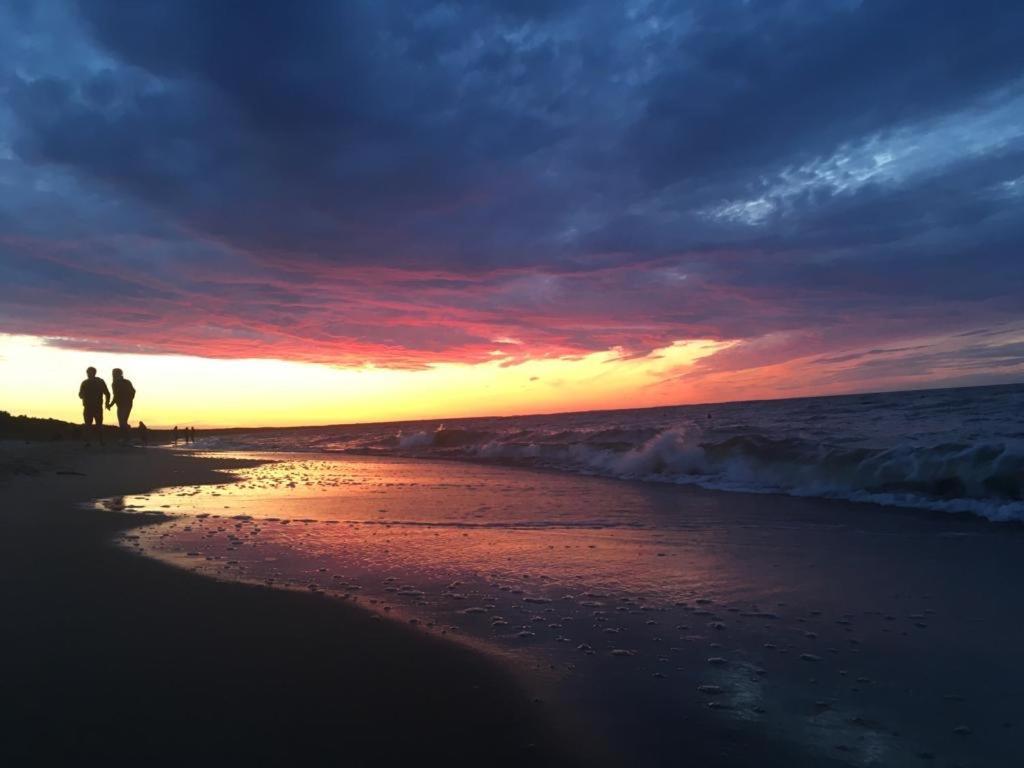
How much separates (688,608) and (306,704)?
8.67ft

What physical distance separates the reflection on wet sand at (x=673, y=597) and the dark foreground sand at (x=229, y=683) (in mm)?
383

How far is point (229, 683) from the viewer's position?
2820 mm

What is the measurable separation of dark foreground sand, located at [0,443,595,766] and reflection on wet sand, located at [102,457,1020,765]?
383 millimetres

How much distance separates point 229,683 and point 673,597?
2977 millimetres

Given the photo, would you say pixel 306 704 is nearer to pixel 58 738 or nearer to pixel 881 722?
pixel 58 738

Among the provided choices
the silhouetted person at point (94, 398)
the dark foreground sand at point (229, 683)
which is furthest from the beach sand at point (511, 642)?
the silhouetted person at point (94, 398)

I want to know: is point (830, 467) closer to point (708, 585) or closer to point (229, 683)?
point (708, 585)

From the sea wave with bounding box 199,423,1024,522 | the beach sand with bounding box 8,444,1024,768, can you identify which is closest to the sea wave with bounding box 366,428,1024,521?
the sea wave with bounding box 199,423,1024,522

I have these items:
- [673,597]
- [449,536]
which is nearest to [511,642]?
[673,597]

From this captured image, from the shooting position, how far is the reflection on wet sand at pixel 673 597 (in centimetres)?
282

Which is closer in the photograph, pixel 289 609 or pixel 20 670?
pixel 20 670

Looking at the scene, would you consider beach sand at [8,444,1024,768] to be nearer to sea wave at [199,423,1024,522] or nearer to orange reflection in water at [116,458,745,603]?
orange reflection in water at [116,458,745,603]

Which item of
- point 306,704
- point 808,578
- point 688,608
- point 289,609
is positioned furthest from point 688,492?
point 306,704

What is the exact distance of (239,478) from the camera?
13305 mm
